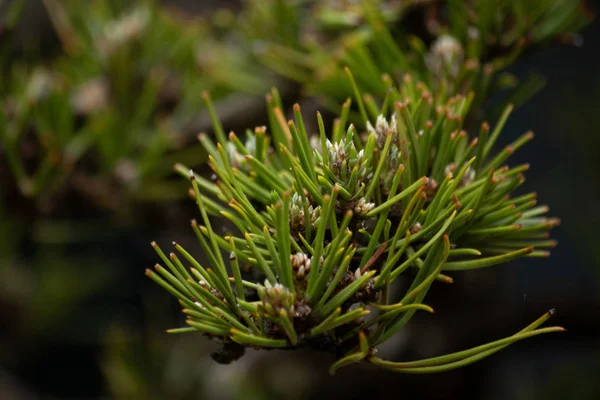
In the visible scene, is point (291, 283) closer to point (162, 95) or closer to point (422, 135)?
point (422, 135)

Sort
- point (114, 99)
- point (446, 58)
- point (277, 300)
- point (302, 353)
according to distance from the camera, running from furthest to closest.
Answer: point (302, 353) → point (114, 99) → point (446, 58) → point (277, 300)

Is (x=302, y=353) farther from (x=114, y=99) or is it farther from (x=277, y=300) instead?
(x=277, y=300)

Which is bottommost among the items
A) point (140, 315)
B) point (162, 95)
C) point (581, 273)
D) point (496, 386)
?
point (496, 386)

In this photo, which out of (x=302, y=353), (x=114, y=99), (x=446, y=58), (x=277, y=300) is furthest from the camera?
(x=302, y=353)

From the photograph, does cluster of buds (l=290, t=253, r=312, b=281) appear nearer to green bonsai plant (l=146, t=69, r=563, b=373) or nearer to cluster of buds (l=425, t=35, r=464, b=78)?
green bonsai plant (l=146, t=69, r=563, b=373)

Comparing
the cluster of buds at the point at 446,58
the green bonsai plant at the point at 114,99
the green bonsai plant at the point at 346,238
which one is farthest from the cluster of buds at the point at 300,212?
the green bonsai plant at the point at 114,99

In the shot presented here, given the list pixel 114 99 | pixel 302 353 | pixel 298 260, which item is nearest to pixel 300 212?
pixel 298 260

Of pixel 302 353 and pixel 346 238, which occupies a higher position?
pixel 346 238

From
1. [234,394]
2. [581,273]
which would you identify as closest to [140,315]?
[234,394]
